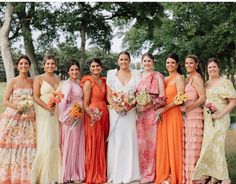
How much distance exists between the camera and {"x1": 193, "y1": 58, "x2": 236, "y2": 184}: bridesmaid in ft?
24.6

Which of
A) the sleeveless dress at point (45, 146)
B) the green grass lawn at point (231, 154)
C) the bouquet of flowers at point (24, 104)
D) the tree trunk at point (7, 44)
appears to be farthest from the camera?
the tree trunk at point (7, 44)

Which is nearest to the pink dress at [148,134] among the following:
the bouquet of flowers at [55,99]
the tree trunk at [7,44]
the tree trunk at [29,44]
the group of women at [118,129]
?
the group of women at [118,129]

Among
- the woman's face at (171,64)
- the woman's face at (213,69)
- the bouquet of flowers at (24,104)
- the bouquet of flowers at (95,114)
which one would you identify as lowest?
the bouquet of flowers at (95,114)

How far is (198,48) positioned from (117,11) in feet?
38.8

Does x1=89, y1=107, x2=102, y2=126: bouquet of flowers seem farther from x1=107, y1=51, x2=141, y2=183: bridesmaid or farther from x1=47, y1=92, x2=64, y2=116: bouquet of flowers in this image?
x1=47, y1=92, x2=64, y2=116: bouquet of flowers

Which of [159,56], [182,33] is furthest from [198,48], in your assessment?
[159,56]

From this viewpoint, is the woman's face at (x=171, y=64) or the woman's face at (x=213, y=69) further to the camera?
the woman's face at (x=171, y=64)

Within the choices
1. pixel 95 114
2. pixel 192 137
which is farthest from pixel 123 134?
pixel 192 137

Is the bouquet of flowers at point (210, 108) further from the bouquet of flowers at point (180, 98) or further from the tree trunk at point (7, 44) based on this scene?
the tree trunk at point (7, 44)

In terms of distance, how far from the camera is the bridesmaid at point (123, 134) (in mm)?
8016

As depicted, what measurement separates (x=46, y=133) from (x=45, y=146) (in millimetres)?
237

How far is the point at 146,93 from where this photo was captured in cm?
777

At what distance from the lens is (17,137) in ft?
25.8

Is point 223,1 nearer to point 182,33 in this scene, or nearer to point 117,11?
point 117,11
